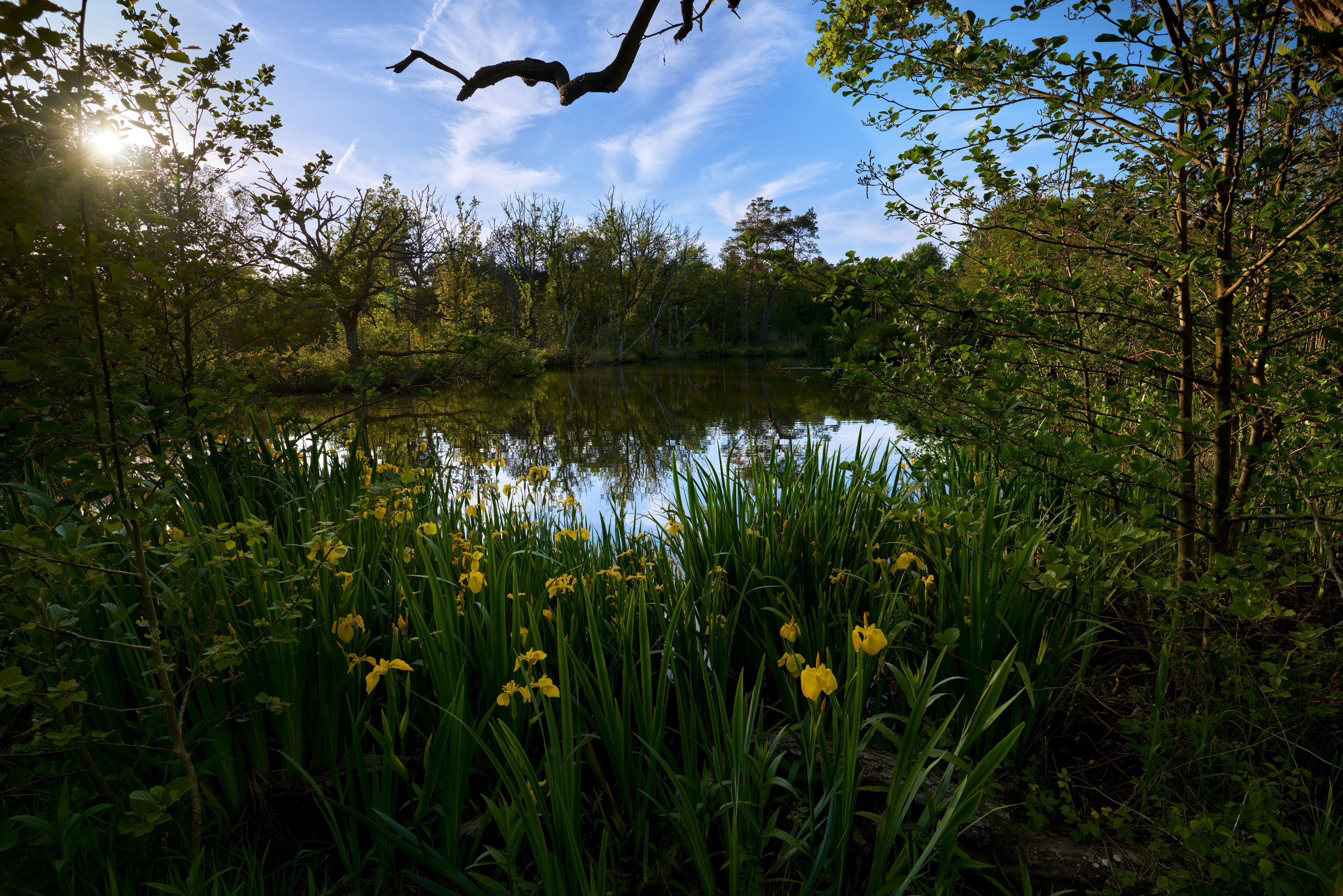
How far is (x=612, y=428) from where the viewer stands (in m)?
11.7

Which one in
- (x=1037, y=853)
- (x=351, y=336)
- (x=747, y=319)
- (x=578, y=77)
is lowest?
(x=1037, y=853)

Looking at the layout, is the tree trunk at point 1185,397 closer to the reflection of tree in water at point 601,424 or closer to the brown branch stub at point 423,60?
the reflection of tree in water at point 601,424

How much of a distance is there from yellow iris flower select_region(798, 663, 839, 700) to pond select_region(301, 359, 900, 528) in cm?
179

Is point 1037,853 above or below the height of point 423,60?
below

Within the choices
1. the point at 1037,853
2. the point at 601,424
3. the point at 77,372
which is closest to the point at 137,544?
the point at 77,372

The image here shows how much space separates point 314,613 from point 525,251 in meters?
36.3

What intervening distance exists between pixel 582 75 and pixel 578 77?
4 centimetres

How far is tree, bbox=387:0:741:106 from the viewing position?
4.04m

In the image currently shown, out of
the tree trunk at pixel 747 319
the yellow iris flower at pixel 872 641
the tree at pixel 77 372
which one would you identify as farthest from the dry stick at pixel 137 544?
the tree trunk at pixel 747 319

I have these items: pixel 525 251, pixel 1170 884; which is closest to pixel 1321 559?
pixel 1170 884

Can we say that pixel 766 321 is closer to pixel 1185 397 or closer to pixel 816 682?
pixel 1185 397

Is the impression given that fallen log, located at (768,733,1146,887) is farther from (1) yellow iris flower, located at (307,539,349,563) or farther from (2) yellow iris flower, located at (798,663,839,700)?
(1) yellow iris flower, located at (307,539,349,563)

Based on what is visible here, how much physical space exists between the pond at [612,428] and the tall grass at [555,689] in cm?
84

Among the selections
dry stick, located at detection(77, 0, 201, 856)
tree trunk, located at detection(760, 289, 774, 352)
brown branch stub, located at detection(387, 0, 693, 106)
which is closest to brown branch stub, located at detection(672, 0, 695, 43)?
brown branch stub, located at detection(387, 0, 693, 106)
